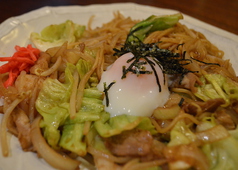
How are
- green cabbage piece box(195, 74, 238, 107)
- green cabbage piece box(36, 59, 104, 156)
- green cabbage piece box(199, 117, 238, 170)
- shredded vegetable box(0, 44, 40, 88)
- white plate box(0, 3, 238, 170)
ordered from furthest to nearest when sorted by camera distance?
white plate box(0, 3, 238, 170) < shredded vegetable box(0, 44, 40, 88) < green cabbage piece box(195, 74, 238, 107) < green cabbage piece box(36, 59, 104, 156) < green cabbage piece box(199, 117, 238, 170)

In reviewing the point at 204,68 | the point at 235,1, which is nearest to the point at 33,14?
the point at 204,68

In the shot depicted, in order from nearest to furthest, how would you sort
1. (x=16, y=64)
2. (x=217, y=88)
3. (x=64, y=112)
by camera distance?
(x=64, y=112) → (x=217, y=88) → (x=16, y=64)

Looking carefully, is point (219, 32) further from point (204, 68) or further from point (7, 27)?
point (7, 27)

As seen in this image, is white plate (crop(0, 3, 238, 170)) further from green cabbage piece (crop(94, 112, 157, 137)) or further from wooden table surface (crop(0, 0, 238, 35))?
green cabbage piece (crop(94, 112, 157, 137))

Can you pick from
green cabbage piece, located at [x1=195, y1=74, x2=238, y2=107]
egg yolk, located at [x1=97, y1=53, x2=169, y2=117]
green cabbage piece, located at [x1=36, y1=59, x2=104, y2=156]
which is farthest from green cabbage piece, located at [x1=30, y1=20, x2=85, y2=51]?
green cabbage piece, located at [x1=195, y1=74, x2=238, y2=107]

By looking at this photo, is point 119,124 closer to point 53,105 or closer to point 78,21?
point 53,105

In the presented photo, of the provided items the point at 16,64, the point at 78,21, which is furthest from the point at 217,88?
the point at 78,21

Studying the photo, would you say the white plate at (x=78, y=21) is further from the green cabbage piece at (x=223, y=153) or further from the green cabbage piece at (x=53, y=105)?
the green cabbage piece at (x=223, y=153)
